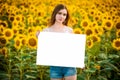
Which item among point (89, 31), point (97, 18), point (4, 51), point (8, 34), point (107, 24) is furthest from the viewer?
point (97, 18)

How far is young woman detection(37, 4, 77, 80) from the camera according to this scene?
140 inches

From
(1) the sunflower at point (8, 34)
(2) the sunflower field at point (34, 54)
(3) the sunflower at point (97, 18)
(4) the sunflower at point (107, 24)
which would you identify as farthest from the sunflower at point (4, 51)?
(3) the sunflower at point (97, 18)

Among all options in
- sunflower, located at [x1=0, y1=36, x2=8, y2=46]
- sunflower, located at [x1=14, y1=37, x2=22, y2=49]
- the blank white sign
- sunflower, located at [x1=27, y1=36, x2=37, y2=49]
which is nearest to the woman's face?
the blank white sign

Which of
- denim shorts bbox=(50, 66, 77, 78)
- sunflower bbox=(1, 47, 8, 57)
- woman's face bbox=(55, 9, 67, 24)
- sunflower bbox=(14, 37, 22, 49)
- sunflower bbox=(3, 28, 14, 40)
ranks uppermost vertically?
woman's face bbox=(55, 9, 67, 24)

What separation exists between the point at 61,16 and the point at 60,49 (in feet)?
0.85

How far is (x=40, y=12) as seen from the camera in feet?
20.5

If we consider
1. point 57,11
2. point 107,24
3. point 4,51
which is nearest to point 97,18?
point 107,24

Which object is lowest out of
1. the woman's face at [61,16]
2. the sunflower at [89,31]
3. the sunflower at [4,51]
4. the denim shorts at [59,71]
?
the denim shorts at [59,71]

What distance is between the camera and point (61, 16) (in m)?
3.65

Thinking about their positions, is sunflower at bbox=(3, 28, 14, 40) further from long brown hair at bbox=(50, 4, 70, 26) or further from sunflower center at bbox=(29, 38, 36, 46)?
long brown hair at bbox=(50, 4, 70, 26)

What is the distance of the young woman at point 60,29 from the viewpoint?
355 cm

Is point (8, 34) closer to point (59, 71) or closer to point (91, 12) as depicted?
point (59, 71)

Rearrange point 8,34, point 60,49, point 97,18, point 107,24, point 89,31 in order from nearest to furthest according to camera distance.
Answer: point 60,49, point 8,34, point 89,31, point 107,24, point 97,18

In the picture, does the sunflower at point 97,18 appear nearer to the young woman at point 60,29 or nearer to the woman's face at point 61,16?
the young woman at point 60,29
